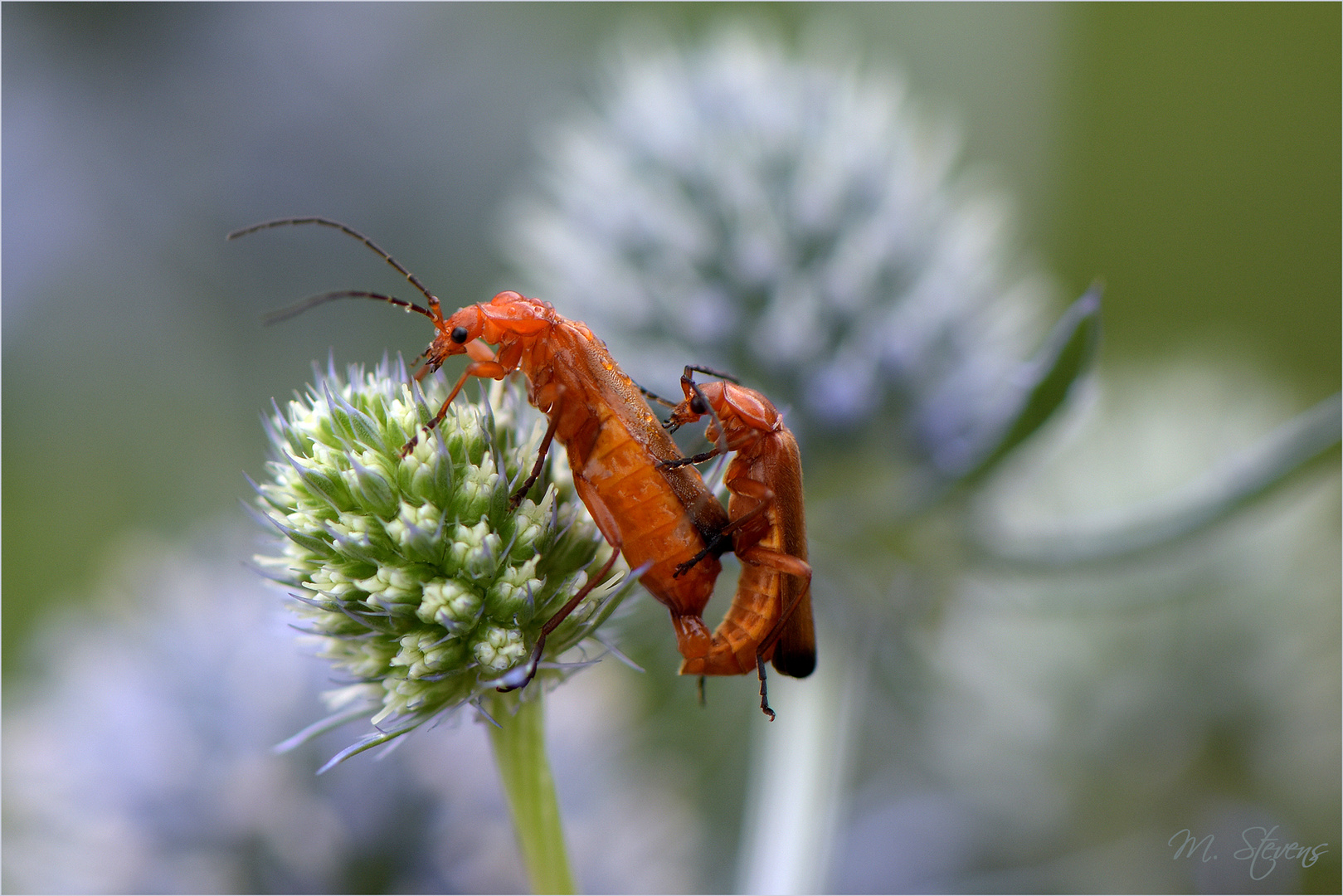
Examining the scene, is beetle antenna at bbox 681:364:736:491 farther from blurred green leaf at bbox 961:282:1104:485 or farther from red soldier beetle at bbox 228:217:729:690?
blurred green leaf at bbox 961:282:1104:485

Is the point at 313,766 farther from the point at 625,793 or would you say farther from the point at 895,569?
the point at 895,569

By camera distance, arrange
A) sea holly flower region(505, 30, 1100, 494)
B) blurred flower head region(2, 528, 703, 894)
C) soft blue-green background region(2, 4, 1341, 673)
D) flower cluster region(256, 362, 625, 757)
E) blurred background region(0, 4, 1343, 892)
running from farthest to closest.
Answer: soft blue-green background region(2, 4, 1341, 673) < sea holly flower region(505, 30, 1100, 494) < blurred background region(0, 4, 1343, 892) < blurred flower head region(2, 528, 703, 894) < flower cluster region(256, 362, 625, 757)

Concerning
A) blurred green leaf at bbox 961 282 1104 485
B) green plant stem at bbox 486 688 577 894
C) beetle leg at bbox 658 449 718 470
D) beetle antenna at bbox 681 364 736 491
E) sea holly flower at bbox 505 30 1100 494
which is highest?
sea holly flower at bbox 505 30 1100 494

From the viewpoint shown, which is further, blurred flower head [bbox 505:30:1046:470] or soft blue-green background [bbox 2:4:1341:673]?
soft blue-green background [bbox 2:4:1341:673]

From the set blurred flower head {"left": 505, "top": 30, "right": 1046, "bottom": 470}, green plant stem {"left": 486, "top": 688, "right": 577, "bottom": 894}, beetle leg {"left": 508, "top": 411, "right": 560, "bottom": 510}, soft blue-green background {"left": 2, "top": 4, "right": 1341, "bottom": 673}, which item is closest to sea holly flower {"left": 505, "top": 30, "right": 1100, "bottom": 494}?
blurred flower head {"left": 505, "top": 30, "right": 1046, "bottom": 470}

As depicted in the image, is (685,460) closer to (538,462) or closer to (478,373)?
(538,462)
